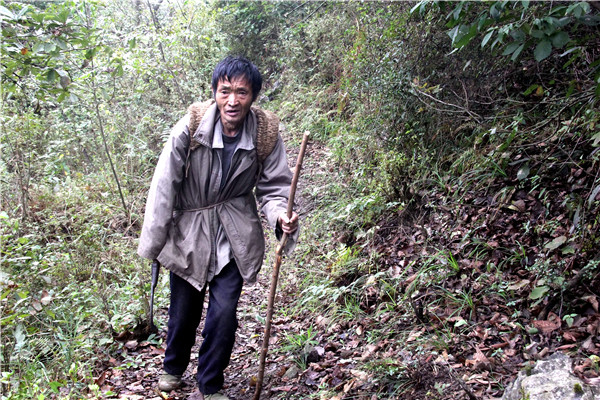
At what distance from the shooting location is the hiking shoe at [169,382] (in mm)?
3834

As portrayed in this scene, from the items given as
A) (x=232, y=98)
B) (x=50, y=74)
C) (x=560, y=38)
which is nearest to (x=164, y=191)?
(x=232, y=98)

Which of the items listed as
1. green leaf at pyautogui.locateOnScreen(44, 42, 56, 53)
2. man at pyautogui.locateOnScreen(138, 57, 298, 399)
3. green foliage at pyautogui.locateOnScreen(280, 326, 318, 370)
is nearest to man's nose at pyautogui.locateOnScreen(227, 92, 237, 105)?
man at pyautogui.locateOnScreen(138, 57, 298, 399)

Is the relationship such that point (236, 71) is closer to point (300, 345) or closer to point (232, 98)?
point (232, 98)

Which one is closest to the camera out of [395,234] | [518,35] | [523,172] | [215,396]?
[518,35]

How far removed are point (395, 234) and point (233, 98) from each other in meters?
2.65

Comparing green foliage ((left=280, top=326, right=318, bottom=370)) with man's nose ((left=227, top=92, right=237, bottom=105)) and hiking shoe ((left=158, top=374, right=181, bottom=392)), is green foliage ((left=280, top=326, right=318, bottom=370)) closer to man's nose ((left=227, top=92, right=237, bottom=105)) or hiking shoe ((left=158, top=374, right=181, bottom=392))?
hiking shoe ((left=158, top=374, right=181, bottom=392))

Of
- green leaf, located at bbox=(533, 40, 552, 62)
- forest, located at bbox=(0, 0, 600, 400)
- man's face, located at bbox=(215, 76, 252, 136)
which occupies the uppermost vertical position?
green leaf, located at bbox=(533, 40, 552, 62)

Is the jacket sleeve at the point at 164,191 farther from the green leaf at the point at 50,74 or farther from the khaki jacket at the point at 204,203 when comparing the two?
the green leaf at the point at 50,74

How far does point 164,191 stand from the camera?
3.41 meters

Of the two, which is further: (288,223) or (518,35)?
(288,223)

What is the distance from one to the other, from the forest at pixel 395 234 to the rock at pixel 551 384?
248 mm

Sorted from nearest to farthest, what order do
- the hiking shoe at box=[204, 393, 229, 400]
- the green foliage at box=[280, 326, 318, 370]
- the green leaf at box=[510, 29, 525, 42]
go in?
the green leaf at box=[510, 29, 525, 42] → the hiking shoe at box=[204, 393, 229, 400] → the green foliage at box=[280, 326, 318, 370]

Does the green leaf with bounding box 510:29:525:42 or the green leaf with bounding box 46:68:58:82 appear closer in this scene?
the green leaf with bounding box 510:29:525:42

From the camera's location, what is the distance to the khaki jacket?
Result: 3428 mm
